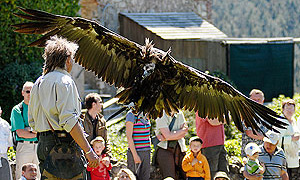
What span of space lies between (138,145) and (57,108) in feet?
9.96

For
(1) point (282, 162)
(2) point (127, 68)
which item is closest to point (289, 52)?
Result: (1) point (282, 162)

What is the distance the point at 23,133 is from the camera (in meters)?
8.09

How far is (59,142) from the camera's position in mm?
5586

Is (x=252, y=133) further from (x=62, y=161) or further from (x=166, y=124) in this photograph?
(x=62, y=161)

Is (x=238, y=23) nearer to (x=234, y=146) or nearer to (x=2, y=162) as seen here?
(x=234, y=146)

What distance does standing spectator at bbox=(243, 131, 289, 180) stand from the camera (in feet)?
27.3

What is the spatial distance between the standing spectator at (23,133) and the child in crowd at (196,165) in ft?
6.93

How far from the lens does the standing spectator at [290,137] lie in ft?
29.8

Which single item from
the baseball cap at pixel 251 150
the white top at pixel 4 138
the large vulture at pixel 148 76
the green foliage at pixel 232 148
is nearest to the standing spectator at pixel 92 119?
the large vulture at pixel 148 76

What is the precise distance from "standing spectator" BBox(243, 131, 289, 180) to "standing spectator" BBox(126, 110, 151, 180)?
1.60 meters

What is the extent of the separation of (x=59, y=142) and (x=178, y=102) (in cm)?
246

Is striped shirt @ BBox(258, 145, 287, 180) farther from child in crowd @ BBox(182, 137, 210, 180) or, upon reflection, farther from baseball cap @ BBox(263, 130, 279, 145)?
child in crowd @ BBox(182, 137, 210, 180)

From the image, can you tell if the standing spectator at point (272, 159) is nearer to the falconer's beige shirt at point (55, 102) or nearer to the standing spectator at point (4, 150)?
the standing spectator at point (4, 150)

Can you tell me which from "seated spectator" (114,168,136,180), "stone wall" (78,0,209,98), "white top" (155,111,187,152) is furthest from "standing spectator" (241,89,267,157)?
"stone wall" (78,0,209,98)
